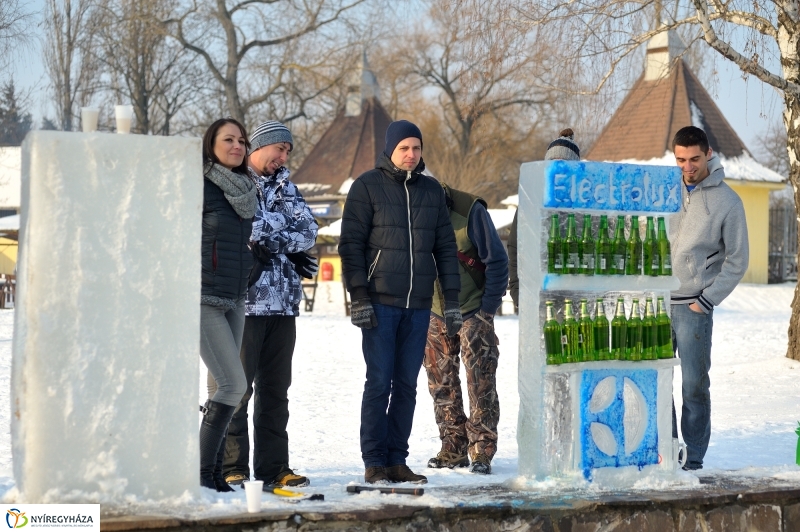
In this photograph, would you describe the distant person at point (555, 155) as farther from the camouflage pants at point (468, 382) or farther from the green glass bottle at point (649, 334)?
the green glass bottle at point (649, 334)

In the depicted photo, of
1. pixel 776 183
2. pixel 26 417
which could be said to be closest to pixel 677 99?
pixel 776 183

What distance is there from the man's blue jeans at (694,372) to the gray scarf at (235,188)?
2.77m

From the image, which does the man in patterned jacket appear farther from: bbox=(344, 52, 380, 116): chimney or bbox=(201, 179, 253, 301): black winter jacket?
bbox=(344, 52, 380, 116): chimney

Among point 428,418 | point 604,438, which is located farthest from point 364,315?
point 428,418

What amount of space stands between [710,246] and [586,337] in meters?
1.23

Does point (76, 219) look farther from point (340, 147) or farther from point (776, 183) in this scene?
point (340, 147)

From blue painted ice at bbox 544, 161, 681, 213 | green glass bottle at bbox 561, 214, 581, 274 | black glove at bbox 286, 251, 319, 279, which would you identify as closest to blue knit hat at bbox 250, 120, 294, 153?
black glove at bbox 286, 251, 319, 279

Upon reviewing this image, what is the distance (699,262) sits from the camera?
673 cm

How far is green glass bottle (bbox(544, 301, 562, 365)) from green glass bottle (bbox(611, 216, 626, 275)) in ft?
1.49

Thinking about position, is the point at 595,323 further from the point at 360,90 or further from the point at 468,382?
the point at 360,90

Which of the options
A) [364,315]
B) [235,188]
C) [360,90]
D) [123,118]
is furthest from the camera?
[360,90]

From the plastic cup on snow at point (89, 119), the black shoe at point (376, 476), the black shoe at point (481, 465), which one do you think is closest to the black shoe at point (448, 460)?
the black shoe at point (481, 465)

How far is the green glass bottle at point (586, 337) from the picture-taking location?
6004 mm

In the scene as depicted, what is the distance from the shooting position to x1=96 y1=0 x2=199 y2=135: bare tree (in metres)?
28.7
